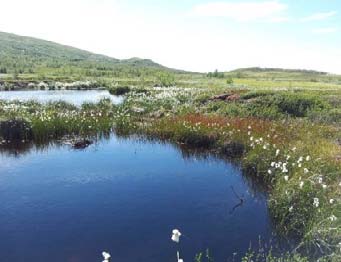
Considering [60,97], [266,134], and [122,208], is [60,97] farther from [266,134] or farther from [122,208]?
A: [122,208]

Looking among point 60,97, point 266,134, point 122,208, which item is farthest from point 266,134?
point 60,97

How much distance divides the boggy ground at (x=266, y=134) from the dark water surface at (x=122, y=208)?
909 millimetres

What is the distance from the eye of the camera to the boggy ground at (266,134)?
10.6 meters

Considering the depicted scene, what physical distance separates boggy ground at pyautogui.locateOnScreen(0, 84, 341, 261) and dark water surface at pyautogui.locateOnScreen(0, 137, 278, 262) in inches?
35.8

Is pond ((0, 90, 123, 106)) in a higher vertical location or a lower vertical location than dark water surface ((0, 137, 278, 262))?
higher

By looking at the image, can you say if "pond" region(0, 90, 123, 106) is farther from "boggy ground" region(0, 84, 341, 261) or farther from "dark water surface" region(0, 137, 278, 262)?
"dark water surface" region(0, 137, 278, 262)

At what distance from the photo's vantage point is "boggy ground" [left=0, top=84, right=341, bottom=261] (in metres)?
10.6

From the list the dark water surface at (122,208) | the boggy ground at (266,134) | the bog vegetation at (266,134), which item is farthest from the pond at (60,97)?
the dark water surface at (122,208)

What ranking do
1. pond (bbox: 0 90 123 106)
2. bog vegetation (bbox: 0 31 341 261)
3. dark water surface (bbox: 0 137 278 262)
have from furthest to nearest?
pond (bbox: 0 90 123 106) → bog vegetation (bbox: 0 31 341 261) → dark water surface (bbox: 0 137 278 262)

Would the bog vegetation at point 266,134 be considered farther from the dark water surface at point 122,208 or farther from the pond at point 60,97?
the pond at point 60,97

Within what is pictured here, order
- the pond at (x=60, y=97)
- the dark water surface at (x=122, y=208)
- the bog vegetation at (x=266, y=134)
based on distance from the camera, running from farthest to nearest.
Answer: the pond at (x=60, y=97) → the bog vegetation at (x=266, y=134) → the dark water surface at (x=122, y=208)

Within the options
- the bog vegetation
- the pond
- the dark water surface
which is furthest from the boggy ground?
the pond

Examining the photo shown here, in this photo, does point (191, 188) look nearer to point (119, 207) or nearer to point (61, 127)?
point (119, 207)

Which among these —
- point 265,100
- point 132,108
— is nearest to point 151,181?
point 132,108
